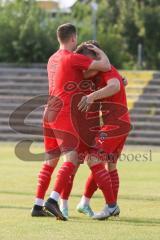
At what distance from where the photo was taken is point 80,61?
27.0 ft

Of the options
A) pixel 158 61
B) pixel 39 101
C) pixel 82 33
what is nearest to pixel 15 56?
pixel 82 33

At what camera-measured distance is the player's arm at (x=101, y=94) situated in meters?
8.18

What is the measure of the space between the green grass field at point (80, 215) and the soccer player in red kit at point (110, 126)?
18 centimetres

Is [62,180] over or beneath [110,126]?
beneath

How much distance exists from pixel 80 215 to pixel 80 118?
1027mm

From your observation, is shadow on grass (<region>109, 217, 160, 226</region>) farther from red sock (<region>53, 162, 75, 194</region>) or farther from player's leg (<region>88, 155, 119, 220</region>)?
red sock (<region>53, 162, 75, 194</region>)

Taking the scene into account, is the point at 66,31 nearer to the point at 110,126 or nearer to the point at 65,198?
the point at 110,126

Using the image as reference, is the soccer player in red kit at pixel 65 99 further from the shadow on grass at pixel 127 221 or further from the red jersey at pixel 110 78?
the shadow on grass at pixel 127 221

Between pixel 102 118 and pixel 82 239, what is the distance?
2.05 m

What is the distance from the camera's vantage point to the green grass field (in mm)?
7238

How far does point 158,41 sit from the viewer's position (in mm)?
39781

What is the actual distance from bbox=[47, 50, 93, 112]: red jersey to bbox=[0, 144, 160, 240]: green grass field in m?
1.19

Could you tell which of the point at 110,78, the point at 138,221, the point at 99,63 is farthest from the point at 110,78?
the point at 138,221

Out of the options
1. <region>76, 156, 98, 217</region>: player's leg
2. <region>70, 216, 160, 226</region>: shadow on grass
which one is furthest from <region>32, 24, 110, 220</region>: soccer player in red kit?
<region>76, 156, 98, 217</region>: player's leg
